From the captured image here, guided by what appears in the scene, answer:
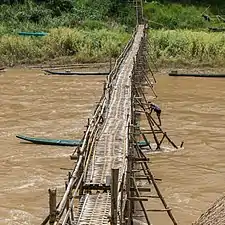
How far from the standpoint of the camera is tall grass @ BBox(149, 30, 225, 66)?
29.6m

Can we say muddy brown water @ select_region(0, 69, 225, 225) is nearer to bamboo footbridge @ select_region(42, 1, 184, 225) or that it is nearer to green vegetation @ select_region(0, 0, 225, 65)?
bamboo footbridge @ select_region(42, 1, 184, 225)

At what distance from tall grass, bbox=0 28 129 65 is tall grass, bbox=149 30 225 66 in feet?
5.84

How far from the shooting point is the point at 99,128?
11.1m

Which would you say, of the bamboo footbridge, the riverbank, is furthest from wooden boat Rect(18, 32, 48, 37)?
the bamboo footbridge

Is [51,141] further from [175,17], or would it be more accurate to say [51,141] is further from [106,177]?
[175,17]

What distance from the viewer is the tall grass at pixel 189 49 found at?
2958cm

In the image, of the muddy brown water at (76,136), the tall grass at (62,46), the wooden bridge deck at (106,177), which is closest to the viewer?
the wooden bridge deck at (106,177)

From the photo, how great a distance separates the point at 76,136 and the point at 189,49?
15.3 metres

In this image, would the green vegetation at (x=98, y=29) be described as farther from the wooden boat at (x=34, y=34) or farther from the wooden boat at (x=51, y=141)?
the wooden boat at (x=51, y=141)

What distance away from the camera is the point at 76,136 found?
15.8m

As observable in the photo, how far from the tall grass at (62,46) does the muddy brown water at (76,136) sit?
3.10 m

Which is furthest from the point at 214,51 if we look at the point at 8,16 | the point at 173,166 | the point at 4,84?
the point at 173,166

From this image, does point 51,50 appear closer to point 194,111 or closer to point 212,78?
point 212,78

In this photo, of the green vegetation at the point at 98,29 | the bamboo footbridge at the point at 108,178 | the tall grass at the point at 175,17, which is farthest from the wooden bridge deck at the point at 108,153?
the tall grass at the point at 175,17
